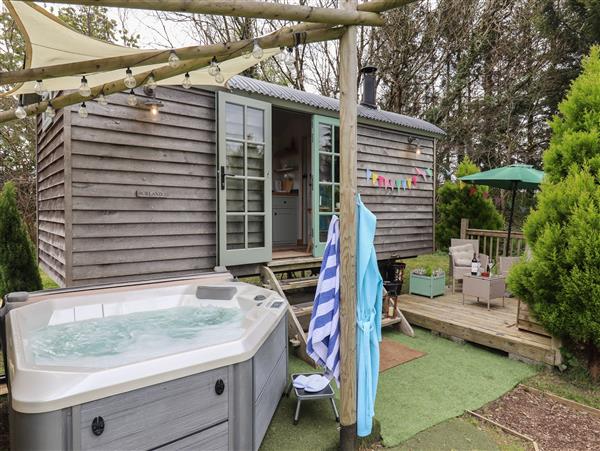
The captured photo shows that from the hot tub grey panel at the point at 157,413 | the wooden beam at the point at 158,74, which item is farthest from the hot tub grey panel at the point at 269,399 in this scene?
the wooden beam at the point at 158,74

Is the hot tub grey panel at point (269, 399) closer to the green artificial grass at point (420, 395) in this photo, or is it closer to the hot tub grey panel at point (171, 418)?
the hot tub grey panel at point (171, 418)

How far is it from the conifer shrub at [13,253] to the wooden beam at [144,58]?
10.3ft

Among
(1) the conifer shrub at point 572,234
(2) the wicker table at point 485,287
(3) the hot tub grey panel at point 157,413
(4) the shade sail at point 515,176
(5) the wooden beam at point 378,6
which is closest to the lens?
(3) the hot tub grey panel at point 157,413

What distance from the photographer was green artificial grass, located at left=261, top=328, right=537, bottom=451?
2.38 meters

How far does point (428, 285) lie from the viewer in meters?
5.42

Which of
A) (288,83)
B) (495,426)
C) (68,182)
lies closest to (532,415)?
(495,426)

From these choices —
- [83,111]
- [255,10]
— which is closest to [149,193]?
[83,111]

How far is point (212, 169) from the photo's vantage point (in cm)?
390

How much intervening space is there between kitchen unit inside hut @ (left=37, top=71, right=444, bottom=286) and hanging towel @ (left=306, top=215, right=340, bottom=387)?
186cm

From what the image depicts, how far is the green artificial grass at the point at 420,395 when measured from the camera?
2.38 m

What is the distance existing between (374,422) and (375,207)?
11.5 ft

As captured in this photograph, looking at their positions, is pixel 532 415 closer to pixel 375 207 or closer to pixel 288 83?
pixel 375 207

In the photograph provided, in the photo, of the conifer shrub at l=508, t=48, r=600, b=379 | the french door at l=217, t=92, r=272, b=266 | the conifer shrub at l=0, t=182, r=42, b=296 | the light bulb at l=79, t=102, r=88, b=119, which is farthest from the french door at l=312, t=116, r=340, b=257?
the conifer shrub at l=0, t=182, r=42, b=296

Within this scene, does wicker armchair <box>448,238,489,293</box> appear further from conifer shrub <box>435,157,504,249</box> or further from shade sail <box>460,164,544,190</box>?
conifer shrub <box>435,157,504,249</box>
